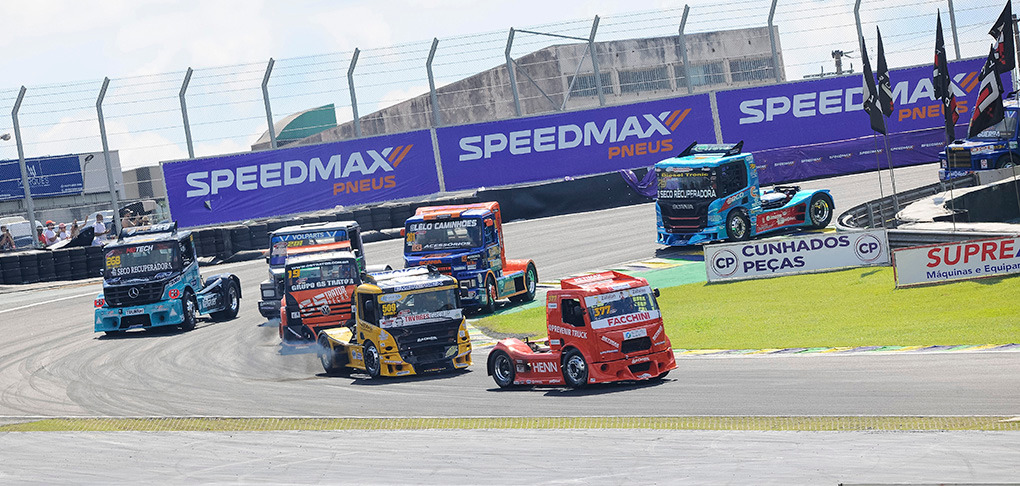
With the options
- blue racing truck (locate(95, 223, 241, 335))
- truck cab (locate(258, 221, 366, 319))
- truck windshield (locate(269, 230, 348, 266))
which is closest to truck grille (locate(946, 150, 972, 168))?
truck cab (locate(258, 221, 366, 319))

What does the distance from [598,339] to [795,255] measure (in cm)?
1008

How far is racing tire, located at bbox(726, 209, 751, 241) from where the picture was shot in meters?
27.1

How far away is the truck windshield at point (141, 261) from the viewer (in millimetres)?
23812

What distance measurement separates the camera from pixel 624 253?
28469 mm

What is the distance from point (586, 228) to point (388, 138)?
8.32 m

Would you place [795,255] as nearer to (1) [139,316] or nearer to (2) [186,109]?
(1) [139,316]

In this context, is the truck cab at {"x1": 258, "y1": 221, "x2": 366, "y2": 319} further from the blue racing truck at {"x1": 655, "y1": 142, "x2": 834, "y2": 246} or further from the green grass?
the blue racing truck at {"x1": 655, "y1": 142, "x2": 834, "y2": 246}

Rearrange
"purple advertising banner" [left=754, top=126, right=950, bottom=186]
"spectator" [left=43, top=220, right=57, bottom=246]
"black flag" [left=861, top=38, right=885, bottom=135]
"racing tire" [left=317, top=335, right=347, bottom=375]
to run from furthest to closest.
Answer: "purple advertising banner" [left=754, top=126, right=950, bottom=186], "spectator" [left=43, top=220, right=57, bottom=246], "black flag" [left=861, top=38, right=885, bottom=135], "racing tire" [left=317, top=335, right=347, bottom=375]

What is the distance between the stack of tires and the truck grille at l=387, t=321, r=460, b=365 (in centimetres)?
1915

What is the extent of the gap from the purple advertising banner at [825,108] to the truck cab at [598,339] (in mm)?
24369

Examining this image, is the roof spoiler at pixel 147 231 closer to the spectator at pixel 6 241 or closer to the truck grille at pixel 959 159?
the spectator at pixel 6 241

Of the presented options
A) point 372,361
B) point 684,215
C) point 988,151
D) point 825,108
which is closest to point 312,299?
point 372,361

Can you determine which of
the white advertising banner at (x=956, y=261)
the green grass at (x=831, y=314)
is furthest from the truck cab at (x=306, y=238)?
the white advertising banner at (x=956, y=261)

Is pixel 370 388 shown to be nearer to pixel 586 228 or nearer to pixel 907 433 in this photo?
pixel 907 433
